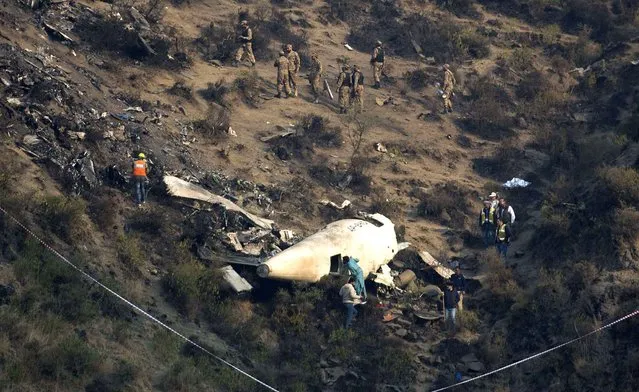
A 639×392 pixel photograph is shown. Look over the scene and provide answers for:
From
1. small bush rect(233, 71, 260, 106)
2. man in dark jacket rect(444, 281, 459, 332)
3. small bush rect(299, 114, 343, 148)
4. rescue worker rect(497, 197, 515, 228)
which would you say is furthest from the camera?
small bush rect(233, 71, 260, 106)

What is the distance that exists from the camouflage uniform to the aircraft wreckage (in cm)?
1254

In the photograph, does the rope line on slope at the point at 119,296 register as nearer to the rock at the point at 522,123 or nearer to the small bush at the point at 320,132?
the small bush at the point at 320,132

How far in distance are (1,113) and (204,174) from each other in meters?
→ 5.55

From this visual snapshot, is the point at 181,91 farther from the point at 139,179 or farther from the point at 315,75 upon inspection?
the point at 139,179

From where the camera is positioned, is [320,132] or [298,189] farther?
[320,132]

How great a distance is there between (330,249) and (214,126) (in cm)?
845

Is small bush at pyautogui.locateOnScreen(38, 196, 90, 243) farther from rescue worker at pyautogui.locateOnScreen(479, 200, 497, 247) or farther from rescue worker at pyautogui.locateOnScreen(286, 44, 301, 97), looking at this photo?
rescue worker at pyautogui.locateOnScreen(286, 44, 301, 97)

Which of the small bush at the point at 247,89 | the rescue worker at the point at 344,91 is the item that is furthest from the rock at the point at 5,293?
the rescue worker at the point at 344,91

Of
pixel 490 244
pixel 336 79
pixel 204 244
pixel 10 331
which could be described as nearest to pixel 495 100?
pixel 336 79

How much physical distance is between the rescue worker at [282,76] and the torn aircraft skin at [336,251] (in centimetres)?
1055

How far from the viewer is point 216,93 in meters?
31.7

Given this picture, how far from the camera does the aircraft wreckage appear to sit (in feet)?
68.5

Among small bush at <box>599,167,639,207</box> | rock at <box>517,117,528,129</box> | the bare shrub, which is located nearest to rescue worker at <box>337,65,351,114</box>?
the bare shrub

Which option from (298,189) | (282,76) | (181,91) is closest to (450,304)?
(298,189)
